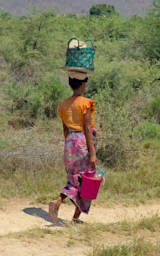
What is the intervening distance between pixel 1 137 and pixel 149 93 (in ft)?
17.6

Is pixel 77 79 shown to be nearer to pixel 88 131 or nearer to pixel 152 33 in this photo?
pixel 88 131

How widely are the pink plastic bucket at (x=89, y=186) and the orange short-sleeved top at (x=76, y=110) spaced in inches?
22.0

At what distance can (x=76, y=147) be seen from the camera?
4.49 m

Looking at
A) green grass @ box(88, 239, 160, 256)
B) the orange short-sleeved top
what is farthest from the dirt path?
the orange short-sleeved top

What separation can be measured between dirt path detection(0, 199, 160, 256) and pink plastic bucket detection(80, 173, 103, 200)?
0.44m

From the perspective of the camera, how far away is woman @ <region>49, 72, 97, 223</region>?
175 inches

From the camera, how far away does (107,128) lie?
7.21m

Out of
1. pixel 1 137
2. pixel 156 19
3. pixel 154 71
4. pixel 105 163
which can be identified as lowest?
pixel 105 163

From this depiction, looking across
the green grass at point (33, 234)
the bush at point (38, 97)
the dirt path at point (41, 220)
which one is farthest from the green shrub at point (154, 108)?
the green grass at point (33, 234)

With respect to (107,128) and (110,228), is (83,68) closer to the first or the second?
(110,228)

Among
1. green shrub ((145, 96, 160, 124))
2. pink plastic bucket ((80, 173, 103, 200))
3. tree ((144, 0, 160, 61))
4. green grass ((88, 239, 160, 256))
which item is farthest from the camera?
tree ((144, 0, 160, 61))

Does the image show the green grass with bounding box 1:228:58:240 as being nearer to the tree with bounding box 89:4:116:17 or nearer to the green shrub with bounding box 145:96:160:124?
the green shrub with bounding box 145:96:160:124

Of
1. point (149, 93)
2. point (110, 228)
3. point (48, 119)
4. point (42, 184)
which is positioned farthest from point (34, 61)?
point (110, 228)

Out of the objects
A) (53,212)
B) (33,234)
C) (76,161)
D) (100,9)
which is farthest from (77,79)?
(100,9)
